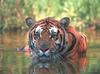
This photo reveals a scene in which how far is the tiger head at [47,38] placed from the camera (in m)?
6.49

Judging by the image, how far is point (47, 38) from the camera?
6.64 m

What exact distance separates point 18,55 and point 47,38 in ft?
2.26

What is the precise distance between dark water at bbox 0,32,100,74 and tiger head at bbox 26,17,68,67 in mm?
181

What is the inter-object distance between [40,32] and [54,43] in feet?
0.64

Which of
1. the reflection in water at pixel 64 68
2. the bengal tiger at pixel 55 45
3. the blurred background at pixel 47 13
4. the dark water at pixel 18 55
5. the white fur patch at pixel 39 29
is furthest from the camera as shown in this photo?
the blurred background at pixel 47 13

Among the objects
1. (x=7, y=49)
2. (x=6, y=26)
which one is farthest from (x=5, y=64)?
(x=6, y=26)

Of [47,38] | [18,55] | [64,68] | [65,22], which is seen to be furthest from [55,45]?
[64,68]

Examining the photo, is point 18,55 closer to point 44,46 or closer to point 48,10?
point 44,46

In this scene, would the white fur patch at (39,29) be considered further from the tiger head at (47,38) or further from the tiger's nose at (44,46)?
the tiger's nose at (44,46)

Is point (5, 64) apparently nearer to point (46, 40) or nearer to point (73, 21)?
point (46, 40)

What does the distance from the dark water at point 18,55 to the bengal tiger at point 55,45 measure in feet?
0.38

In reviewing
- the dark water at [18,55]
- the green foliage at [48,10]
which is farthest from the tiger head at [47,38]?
the green foliage at [48,10]

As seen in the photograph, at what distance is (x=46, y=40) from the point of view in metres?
6.60

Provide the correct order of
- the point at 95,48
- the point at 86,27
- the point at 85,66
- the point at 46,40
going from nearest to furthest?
the point at 85,66, the point at 46,40, the point at 95,48, the point at 86,27
